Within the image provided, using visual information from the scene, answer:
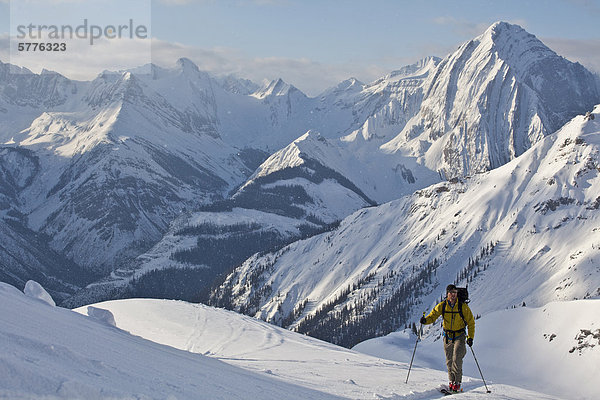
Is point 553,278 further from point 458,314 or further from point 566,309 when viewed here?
point 458,314

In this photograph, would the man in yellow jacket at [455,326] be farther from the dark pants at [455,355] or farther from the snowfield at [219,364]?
the snowfield at [219,364]

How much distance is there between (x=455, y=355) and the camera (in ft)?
88.9

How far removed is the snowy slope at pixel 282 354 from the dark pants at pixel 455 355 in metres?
1.12

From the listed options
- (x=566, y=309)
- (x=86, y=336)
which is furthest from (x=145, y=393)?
(x=566, y=309)

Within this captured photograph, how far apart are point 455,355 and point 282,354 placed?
Answer: 2901cm

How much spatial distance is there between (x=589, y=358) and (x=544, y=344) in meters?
8.19

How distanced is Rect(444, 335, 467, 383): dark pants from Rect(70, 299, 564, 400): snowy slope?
1.12 m

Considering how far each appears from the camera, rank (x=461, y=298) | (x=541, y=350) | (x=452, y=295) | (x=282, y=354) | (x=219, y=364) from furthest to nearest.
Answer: (x=541, y=350), (x=282, y=354), (x=219, y=364), (x=452, y=295), (x=461, y=298)

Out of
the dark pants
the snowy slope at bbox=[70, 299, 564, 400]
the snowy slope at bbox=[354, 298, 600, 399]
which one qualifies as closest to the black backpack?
the dark pants

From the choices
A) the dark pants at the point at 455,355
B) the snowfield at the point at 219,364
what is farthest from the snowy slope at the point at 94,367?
the dark pants at the point at 455,355

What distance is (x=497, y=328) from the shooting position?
292 ft

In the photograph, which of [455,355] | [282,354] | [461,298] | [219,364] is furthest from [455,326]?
[282,354]

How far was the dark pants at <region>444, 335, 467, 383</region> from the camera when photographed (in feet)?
88.9

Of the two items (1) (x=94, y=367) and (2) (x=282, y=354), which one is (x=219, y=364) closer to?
(1) (x=94, y=367)
